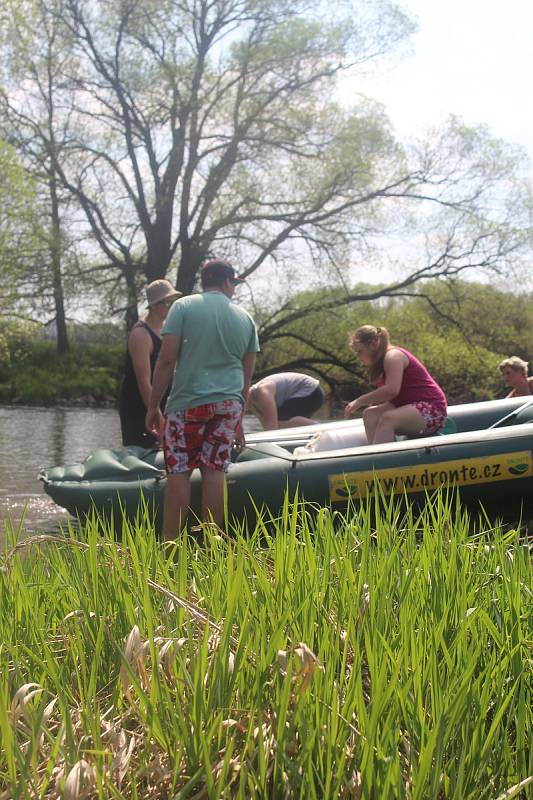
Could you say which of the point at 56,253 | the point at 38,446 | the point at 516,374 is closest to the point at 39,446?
the point at 38,446

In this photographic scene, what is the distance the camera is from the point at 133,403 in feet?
18.1

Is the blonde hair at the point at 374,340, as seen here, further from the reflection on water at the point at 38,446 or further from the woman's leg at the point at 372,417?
the reflection on water at the point at 38,446

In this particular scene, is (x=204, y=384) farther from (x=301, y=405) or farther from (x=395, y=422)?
(x=301, y=405)

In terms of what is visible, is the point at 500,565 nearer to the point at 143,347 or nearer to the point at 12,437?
the point at 143,347

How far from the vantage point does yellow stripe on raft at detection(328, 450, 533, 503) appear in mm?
5395

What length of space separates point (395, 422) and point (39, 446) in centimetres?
712

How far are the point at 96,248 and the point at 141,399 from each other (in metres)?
18.9

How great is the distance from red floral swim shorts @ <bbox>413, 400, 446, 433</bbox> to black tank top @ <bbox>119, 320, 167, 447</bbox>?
1964mm

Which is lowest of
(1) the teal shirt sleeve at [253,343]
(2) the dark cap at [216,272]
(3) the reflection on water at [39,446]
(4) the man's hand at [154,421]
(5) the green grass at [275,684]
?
(3) the reflection on water at [39,446]

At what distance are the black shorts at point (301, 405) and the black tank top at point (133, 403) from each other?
2.46 meters

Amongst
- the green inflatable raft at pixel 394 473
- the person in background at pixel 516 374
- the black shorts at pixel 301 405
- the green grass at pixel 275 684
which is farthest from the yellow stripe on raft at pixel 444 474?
the green grass at pixel 275 684

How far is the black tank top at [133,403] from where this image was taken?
17.4 feet

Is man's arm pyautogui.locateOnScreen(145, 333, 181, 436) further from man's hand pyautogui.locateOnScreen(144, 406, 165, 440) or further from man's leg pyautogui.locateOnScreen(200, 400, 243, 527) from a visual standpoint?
man's leg pyautogui.locateOnScreen(200, 400, 243, 527)

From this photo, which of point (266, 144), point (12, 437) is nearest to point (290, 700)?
point (12, 437)
